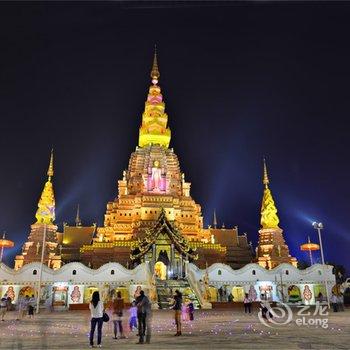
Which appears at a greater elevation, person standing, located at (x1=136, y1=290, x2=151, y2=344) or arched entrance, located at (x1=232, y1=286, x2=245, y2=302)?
arched entrance, located at (x1=232, y1=286, x2=245, y2=302)

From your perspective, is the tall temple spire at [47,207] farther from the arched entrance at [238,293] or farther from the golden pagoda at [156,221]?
the arched entrance at [238,293]

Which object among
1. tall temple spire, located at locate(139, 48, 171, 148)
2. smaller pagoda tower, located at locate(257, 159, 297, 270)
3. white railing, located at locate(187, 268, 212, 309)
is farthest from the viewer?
tall temple spire, located at locate(139, 48, 171, 148)

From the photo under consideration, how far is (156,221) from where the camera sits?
3825 cm

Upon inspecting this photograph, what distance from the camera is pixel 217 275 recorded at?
3694cm

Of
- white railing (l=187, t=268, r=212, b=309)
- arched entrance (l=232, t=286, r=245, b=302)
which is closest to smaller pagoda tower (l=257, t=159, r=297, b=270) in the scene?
arched entrance (l=232, t=286, r=245, b=302)

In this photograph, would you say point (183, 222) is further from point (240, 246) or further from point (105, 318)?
point (105, 318)

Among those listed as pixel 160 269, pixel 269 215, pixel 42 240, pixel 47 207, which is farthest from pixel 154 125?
pixel 160 269

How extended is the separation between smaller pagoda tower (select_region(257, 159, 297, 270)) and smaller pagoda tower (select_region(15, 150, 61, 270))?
23.5 meters

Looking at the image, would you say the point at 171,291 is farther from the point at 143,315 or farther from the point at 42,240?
the point at 143,315

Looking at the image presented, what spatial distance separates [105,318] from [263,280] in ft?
96.4

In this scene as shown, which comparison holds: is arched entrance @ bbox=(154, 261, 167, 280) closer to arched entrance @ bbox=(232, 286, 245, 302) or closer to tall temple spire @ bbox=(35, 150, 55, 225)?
arched entrance @ bbox=(232, 286, 245, 302)

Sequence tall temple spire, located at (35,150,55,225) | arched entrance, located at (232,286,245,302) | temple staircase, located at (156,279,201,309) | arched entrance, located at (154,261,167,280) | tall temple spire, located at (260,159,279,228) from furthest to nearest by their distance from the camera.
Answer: tall temple spire, located at (260,159,279,228), tall temple spire, located at (35,150,55,225), arched entrance, located at (154,261,167,280), arched entrance, located at (232,286,245,302), temple staircase, located at (156,279,201,309)

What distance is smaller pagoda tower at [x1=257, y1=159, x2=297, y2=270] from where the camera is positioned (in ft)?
147

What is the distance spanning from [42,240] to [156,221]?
14063 millimetres
